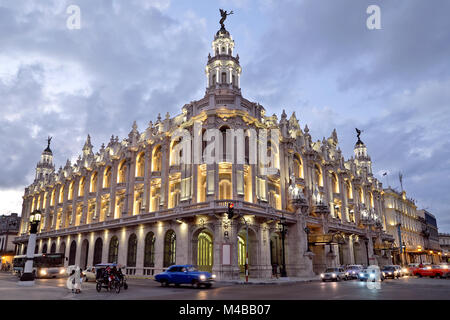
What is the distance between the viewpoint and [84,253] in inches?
1925

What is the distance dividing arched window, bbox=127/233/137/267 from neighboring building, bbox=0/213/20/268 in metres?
44.7

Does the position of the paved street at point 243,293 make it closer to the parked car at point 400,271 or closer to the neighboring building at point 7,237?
the parked car at point 400,271

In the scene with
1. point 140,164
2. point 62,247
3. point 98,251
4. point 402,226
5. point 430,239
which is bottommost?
point 98,251

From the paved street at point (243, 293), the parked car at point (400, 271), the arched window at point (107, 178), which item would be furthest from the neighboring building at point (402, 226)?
the arched window at point (107, 178)

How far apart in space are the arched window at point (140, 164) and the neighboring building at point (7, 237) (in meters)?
44.9

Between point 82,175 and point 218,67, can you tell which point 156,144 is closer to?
point 218,67

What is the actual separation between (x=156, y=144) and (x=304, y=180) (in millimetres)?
20264

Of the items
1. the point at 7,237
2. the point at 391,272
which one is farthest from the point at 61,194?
the point at 391,272

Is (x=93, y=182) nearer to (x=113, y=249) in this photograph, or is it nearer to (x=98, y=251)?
(x=98, y=251)

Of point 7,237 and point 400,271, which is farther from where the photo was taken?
point 7,237

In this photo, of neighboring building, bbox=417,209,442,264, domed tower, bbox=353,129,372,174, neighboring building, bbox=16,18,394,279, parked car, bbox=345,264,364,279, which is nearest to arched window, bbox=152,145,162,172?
neighboring building, bbox=16,18,394,279

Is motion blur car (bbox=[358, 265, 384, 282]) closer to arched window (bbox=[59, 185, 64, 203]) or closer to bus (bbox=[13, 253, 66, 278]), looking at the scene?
bus (bbox=[13, 253, 66, 278])

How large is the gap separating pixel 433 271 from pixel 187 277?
30412 millimetres
